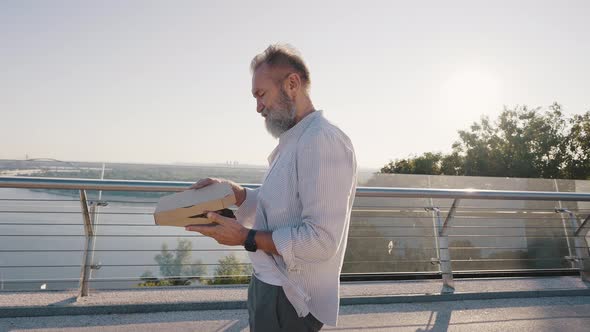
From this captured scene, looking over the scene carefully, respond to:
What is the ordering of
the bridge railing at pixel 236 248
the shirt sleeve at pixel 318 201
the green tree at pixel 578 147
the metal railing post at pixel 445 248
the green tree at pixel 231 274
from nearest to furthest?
the shirt sleeve at pixel 318 201, the bridge railing at pixel 236 248, the green tree at pixel 231 274, the metal railing post at pixel 445 248, the green tree at pixel 578 147

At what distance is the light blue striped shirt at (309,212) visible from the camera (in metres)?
1.24

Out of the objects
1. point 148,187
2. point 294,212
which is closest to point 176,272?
point 148,187

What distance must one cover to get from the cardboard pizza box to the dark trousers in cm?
30

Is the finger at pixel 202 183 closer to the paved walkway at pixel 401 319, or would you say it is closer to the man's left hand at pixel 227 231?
the man's left hand at pixel 227 231

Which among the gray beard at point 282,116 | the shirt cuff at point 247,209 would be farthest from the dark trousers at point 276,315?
the gray beard at point 282,116

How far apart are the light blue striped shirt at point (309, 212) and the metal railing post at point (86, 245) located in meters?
2.36

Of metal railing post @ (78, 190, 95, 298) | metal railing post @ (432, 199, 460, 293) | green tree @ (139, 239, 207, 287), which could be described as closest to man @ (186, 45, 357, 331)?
green tree @ (139, 239, 207, 287)

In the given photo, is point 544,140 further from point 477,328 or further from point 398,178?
point 477,328

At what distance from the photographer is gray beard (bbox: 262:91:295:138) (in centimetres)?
145

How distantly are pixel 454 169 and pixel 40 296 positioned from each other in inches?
752

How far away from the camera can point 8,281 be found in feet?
10.3

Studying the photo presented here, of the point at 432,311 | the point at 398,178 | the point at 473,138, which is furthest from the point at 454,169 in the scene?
the point at 432,311

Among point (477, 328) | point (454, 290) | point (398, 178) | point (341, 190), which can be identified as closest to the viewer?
point (341, 190)

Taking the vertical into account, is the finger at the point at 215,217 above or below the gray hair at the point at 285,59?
below
